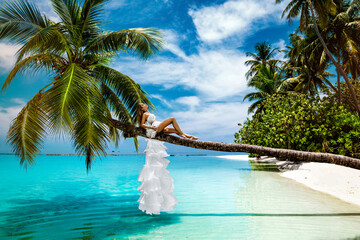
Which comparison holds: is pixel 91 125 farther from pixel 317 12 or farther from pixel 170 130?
pixel 317 12

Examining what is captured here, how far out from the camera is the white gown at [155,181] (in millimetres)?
5203

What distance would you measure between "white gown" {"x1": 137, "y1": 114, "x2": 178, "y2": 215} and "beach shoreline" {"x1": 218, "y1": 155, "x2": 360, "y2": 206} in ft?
19.6

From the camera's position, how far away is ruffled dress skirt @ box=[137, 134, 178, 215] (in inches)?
205

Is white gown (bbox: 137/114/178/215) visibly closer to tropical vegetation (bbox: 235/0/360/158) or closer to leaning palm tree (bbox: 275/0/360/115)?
tropical vegetation (bbox: 235/0/360/158)

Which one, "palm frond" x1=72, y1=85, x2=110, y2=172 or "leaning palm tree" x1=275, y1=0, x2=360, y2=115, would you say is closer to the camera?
"palm frond" x1=72, y1=85, x2=110, y2=172

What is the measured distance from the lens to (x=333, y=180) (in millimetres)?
10555

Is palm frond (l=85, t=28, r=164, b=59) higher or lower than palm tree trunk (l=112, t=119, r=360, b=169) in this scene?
higher

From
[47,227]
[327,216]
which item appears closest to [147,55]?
[47,227]

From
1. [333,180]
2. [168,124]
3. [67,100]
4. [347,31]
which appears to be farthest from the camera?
[347,31]

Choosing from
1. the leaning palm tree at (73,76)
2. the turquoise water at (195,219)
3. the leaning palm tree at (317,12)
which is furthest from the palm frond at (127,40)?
the leaning palm tree at (317,12)

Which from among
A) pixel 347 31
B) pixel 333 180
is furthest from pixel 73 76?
pixel 347 31

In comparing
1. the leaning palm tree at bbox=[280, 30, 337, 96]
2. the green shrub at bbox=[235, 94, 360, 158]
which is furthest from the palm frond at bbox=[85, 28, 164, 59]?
the leaning palm tree at bbox=[280, 30, 337, 96]

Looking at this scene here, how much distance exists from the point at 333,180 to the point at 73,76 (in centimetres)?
1132

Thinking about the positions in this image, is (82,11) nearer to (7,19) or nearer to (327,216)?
(7,19)
